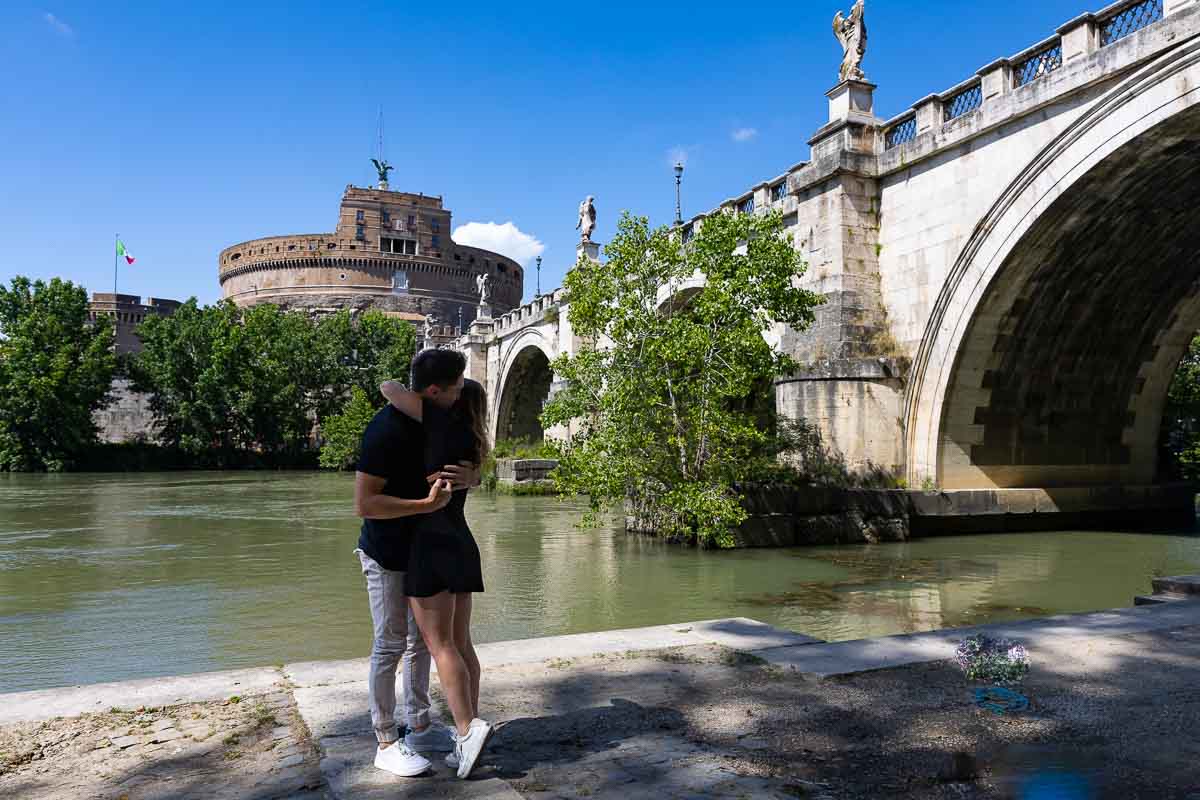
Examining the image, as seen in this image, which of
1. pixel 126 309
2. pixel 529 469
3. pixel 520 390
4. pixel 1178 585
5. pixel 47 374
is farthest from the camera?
pixel 126 309

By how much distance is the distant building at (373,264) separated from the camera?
74688 millimetres

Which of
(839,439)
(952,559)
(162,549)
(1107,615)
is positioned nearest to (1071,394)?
(839,439)

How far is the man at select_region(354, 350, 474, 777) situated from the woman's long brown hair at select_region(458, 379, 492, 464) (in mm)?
42

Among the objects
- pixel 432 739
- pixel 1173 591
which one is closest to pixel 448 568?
pixel 432 739

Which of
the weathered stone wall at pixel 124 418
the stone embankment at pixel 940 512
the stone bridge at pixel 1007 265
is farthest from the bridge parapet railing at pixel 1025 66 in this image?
the weathered stone wall at pixel 124 418

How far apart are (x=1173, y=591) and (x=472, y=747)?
5.56 meters

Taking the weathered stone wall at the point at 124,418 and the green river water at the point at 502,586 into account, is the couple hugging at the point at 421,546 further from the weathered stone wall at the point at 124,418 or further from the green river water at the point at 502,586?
the weathered stone wall at the point at 124,418

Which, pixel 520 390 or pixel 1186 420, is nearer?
pixel 1186 420

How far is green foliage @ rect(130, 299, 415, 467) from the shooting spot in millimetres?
49031

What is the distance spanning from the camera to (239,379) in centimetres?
4947

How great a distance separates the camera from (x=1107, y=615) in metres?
5.57

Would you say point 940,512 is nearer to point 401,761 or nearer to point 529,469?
point 401,761

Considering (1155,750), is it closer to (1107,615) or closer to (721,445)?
(1107,615)

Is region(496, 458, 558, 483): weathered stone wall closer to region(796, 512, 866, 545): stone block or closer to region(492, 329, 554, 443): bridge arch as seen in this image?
Result: region(492, 329, 554, 443): bridge arch
